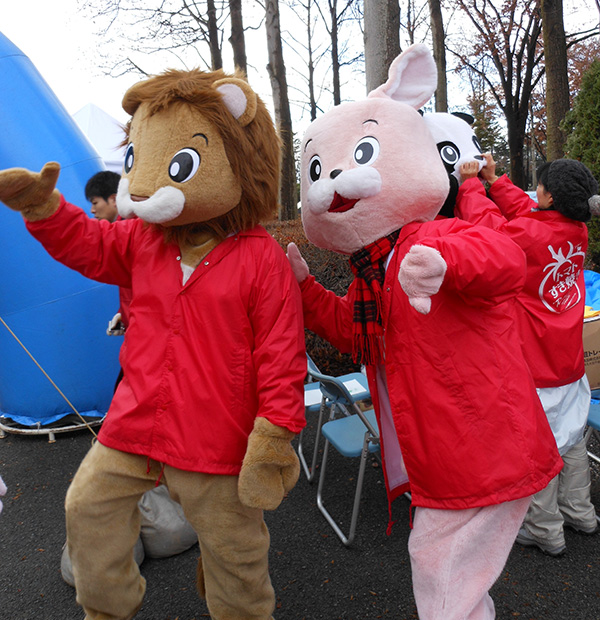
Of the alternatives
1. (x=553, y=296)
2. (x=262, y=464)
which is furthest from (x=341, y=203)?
(x=553, y=296)

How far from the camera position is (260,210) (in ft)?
6.64

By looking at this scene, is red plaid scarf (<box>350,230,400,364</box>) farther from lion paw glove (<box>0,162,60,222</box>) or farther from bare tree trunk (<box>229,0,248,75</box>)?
bare tree trunk (<box>229,0,248,75</box>)

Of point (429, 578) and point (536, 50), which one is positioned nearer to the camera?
point (429, 578)

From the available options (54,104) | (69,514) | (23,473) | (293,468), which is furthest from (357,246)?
(54,104)

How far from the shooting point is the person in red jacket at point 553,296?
2557 millimetres

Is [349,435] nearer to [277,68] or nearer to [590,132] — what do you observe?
[590,132]

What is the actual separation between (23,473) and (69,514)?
2391 mm

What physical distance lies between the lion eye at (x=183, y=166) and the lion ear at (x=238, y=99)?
0.23 metres

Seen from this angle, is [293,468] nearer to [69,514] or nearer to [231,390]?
[231,390]

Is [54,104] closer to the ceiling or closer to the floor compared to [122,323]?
closer to the ceiling

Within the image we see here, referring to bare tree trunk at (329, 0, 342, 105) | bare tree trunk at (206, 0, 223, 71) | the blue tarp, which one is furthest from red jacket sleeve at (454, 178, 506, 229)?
bare tree trunk at (329, 0, 342, 105)

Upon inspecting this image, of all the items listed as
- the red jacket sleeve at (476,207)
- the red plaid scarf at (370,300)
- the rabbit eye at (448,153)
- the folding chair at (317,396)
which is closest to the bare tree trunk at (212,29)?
the folding chair at (317,396)

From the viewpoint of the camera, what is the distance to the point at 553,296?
2.64m

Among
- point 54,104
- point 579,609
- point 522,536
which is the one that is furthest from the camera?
point 54,104
